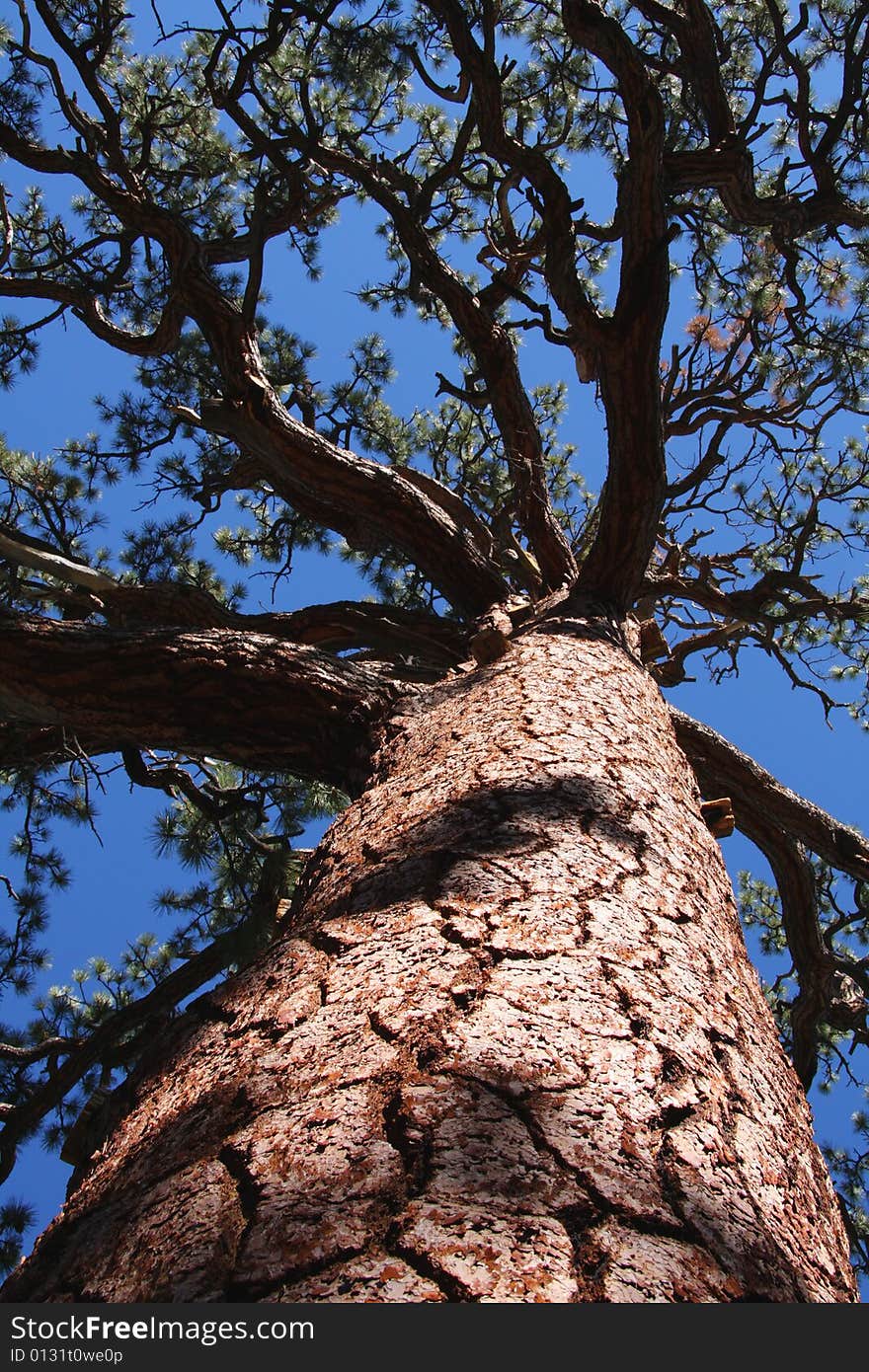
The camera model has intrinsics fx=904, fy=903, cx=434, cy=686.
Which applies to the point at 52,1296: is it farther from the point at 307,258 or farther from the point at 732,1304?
the point at 307,258

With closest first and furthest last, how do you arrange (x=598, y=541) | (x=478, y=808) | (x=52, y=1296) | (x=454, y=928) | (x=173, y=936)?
(x=52, y=1296) < (x=454, y=928) < (x=478, y=808) < (x=598, y=541) < (x=173, y=936)

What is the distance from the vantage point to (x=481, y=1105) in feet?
2.97

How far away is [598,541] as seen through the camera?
3.10 m

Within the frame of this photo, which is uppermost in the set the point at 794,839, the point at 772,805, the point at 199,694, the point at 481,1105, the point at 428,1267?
the point at 772,805

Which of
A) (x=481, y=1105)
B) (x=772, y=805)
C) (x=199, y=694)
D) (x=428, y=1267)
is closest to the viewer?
(x=428, y=1267)

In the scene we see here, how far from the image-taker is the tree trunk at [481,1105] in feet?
2.53

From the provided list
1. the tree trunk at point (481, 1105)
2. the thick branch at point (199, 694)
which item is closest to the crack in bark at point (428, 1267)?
the tree trunk at point (481, 1105)

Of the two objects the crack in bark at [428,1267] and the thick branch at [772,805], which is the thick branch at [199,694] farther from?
the thick branch at [772,805]

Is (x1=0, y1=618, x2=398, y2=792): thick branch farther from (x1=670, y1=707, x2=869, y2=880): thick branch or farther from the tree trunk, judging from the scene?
(x1=670, y1=707, x2=869, y2=880): thick branch

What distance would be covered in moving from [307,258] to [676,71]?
2.28 m

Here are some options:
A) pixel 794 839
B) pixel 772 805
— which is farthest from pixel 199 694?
pixel 794 839

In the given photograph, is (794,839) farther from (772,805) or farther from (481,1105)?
(481,1105)

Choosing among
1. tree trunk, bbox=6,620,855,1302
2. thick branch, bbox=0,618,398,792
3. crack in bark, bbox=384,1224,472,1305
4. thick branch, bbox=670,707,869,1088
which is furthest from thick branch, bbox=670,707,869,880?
crack in bark, bbox=384,1224,472,1305

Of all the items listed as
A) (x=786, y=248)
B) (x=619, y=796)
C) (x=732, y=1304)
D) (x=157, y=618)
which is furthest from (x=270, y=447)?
(x=732, y=1304)
